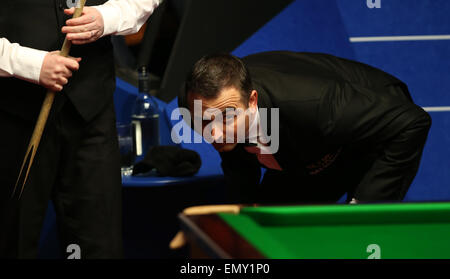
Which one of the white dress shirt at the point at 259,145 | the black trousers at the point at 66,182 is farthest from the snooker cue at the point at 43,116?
the white dress shirt at the point at 259,145

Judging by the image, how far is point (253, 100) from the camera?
6.74 ft

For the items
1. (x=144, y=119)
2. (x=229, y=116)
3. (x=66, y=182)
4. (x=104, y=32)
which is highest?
(x=104, y=32)

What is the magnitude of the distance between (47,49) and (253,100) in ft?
2.21

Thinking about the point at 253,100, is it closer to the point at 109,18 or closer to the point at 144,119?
the point at 109,18

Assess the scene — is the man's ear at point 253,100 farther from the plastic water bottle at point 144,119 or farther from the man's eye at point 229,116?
the plastic water bottle at point 144,119

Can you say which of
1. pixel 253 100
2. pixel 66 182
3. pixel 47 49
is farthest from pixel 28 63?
pixel 253 100

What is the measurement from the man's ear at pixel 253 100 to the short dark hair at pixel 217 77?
19 mm

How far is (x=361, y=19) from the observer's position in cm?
315

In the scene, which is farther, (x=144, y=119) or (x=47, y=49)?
(x=144, y=119)

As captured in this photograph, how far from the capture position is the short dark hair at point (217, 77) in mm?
1952

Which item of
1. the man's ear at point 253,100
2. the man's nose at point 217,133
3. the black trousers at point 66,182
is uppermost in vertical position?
the man's ear at point 253,100

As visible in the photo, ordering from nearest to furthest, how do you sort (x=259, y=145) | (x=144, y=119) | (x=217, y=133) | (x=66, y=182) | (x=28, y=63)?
(x=28, y=63)
(x=217, y=133)
(x=66, y=182)
(x=259, y=145)
(x=144, y=119)

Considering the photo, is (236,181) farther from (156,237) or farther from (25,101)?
(25,101)

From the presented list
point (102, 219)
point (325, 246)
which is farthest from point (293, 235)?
point (102, 219)
